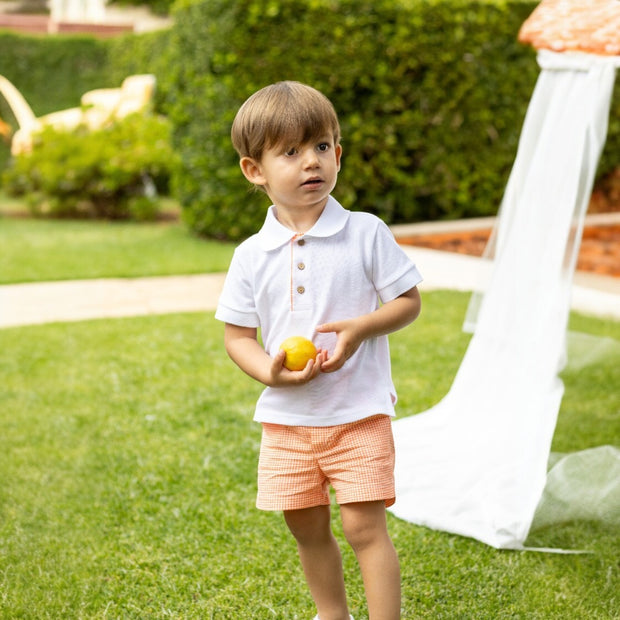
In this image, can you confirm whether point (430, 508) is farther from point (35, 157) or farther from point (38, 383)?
point (35, 157)

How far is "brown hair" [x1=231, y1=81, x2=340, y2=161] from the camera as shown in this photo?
1796 millimetres

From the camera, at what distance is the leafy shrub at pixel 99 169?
1027cm

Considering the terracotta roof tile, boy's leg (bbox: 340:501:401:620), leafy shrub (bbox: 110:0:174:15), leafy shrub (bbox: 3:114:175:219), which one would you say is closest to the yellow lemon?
boy's leg (bbox: 340:501:401:620)

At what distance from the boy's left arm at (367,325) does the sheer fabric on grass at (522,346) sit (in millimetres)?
1076

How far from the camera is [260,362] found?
74.5 inches

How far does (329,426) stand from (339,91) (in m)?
6.84

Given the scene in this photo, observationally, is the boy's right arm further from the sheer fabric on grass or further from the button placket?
the sheer fabric on grass

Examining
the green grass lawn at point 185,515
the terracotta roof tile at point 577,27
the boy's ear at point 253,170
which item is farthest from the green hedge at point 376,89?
the boy's ear at point 253,170

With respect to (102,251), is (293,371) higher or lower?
higher

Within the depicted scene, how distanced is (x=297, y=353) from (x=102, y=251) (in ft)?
22.0

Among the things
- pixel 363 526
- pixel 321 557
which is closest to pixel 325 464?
pixel 363 526

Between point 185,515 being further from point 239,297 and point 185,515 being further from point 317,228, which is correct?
point 317,228

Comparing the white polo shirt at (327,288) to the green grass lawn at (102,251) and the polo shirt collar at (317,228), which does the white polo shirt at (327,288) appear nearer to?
the polo shirt collar at (317,228)

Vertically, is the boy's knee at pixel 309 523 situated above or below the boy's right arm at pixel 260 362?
below
